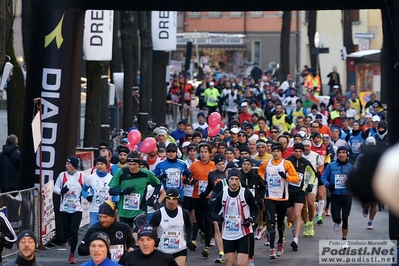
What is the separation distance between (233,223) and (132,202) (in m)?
1.70

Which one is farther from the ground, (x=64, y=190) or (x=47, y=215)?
(x=64, y=190)

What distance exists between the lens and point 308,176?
632 inches

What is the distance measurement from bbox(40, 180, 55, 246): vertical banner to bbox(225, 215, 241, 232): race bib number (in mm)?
3845

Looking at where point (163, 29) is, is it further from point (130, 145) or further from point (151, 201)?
point (151, 201)

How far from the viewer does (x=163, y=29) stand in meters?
26.9

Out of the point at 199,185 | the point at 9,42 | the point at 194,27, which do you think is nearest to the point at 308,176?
the point at 199,185

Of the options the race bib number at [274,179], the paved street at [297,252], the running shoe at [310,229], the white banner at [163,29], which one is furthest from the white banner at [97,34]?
the white banner at [163,29]

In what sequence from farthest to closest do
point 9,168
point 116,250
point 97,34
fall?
point 97,34
point 9,168
point 116,250

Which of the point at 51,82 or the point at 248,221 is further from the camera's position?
the point at 51,82

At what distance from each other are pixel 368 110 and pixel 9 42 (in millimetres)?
14227

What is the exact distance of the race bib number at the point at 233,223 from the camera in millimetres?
11961

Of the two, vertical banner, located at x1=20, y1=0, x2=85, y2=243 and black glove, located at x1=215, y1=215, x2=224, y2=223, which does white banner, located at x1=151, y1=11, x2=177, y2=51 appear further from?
black glove, located at x1=215, y1=215, x2=224, y2=223

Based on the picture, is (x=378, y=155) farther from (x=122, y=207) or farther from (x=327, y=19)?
(x=327, y=19)

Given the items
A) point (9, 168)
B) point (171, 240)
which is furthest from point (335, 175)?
point (9, 168)
